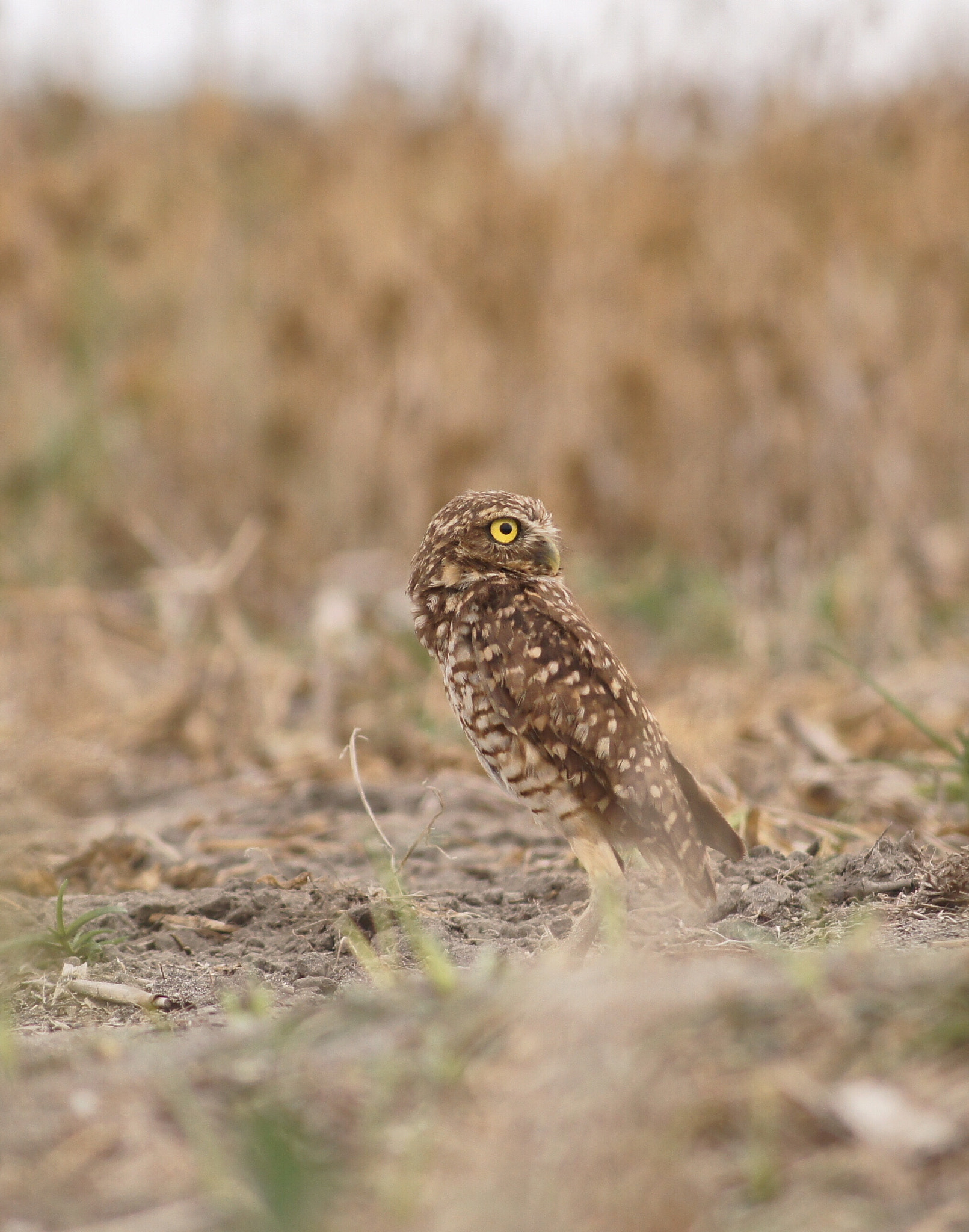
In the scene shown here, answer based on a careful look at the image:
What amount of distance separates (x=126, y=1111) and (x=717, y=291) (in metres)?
6.84

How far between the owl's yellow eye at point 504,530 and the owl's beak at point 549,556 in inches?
3.0

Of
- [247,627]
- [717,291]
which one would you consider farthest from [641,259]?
[247,627]

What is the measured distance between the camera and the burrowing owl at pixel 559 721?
3.17m

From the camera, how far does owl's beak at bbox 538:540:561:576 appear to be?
3.41 meters

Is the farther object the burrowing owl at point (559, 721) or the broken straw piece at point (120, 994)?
the burrowing owl at point (559, 721)

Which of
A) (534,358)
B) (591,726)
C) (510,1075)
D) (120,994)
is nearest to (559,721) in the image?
(591,726)

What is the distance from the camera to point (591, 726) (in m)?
3.18

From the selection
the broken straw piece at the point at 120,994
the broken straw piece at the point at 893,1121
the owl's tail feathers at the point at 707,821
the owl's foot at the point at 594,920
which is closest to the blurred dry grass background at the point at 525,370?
the owl's tail feathers at the point at 707,821

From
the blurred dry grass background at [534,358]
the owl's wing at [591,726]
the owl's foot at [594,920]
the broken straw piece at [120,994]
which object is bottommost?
the broken straw piece at [120,994]

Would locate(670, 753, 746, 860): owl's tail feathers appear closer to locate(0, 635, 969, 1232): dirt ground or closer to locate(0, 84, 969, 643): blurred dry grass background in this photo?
locate(0, 635, 969, 1232): dirt ground

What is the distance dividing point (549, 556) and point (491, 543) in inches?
5.5

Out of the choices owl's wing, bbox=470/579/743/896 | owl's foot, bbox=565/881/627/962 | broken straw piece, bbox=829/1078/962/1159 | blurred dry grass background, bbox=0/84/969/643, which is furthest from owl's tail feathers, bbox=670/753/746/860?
blurred dry grass background, bbox=0/84/969/643

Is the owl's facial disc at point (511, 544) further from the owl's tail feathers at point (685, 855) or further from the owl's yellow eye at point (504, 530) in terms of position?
the owl's tail feathers at point (685, 855)

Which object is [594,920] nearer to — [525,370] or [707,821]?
[707,821]
